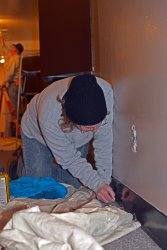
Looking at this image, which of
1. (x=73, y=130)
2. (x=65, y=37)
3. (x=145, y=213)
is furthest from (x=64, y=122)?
(x=65, y=37)

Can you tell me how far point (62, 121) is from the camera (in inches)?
63.6

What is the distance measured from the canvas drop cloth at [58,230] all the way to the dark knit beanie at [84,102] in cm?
32

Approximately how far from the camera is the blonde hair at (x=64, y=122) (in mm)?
1547

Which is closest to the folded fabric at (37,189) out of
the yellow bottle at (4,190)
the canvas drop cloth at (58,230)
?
the yellow bottle at (4,190)

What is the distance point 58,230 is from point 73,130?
76 centimetres

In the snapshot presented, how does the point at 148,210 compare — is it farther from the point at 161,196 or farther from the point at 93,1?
the point at 93,1

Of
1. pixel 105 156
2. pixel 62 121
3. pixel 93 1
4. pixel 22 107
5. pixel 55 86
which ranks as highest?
pixel 93 1

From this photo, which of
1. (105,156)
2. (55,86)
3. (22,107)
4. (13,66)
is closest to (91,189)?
(105,156)

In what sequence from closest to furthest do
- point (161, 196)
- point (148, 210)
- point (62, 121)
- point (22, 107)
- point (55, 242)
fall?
point (55, 242), point (161, 196), point (148, 210), point (62, 121), point (22, 107)

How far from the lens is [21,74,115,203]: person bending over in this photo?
143cm

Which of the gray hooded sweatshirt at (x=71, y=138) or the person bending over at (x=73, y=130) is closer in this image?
the person bending over at (x=73, y=130)

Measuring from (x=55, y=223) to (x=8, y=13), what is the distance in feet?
15.5

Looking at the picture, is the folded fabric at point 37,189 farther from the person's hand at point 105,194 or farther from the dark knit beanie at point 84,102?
the dark knit beanie at point 84,102

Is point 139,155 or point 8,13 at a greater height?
point 8,13
